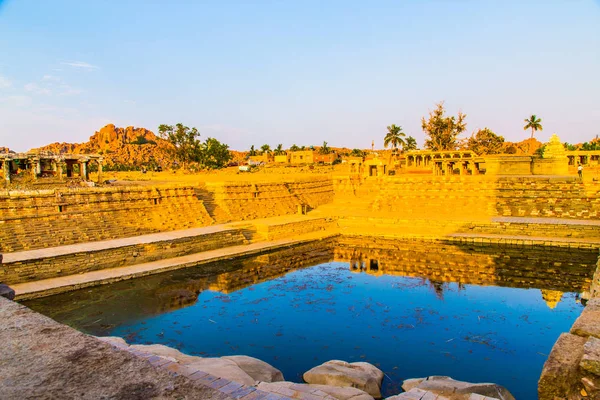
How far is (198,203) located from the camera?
22.2 m

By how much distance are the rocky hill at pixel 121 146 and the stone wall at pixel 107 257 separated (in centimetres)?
6636

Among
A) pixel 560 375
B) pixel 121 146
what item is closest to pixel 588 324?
pixel 560 375

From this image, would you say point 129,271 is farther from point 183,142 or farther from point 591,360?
point 183,142

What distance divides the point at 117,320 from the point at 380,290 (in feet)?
26.2

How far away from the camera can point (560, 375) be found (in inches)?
159

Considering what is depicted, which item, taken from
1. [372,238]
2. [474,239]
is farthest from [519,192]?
[372,238]

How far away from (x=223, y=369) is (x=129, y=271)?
874 centimetres

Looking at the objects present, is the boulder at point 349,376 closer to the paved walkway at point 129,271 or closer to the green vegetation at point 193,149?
the paved walkway at point 129,271

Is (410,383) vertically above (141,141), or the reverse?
(141,141)

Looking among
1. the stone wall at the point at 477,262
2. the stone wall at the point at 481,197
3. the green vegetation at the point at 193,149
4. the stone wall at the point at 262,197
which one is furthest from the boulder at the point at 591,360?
the green vegetation at the point at 193,149

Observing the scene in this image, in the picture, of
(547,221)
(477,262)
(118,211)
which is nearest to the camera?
(477,262)

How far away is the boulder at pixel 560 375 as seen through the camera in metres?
3.96

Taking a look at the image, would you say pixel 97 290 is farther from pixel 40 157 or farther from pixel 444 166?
pixel 444 166

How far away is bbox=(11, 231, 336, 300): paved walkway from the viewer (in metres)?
12.5
